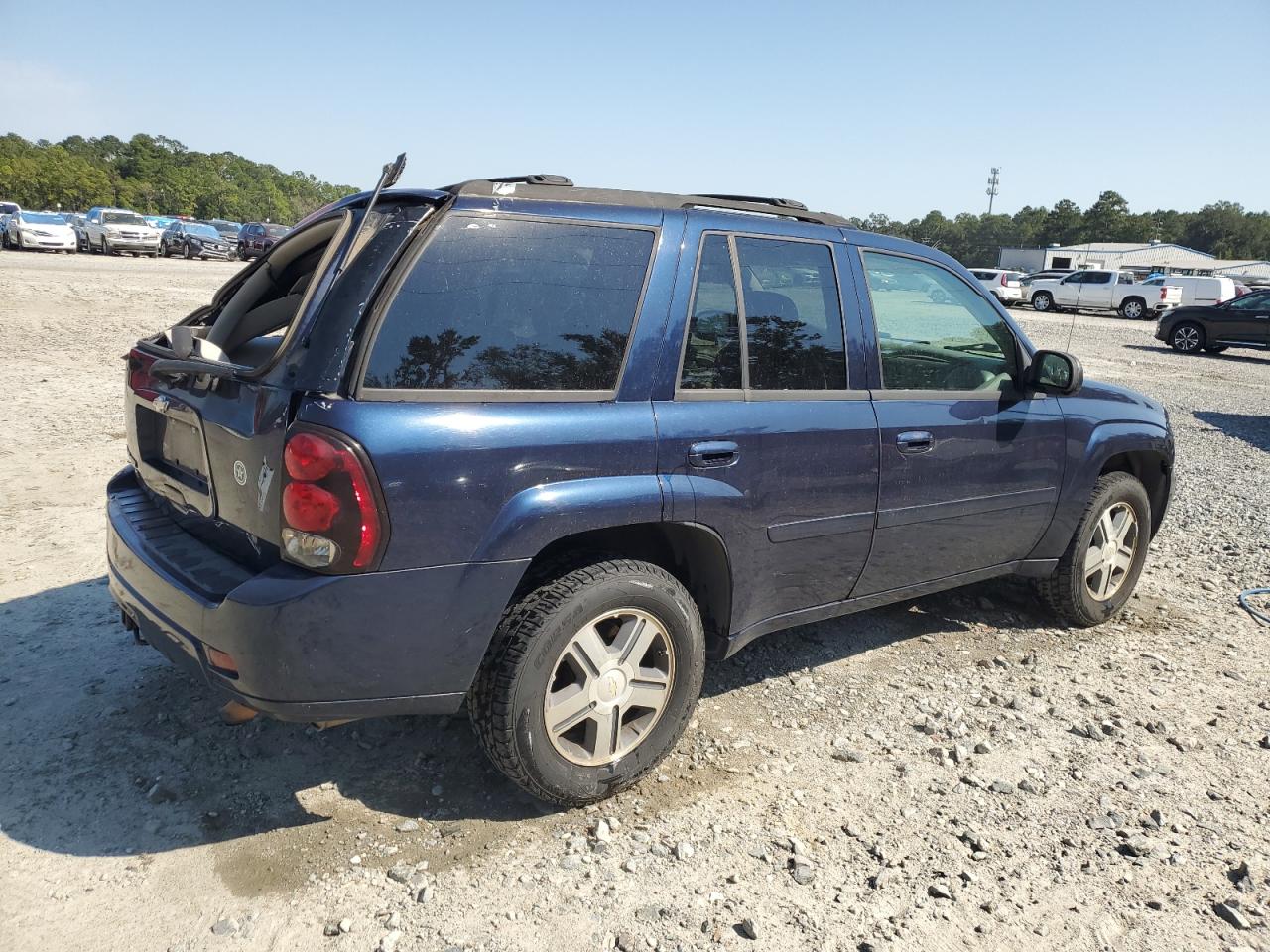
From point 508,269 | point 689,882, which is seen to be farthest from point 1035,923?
point 508,269

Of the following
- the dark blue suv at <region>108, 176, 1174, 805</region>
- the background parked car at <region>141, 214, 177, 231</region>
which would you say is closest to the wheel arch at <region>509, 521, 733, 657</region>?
the dark blue suv at <region>108, 176, 1174, 805</region>

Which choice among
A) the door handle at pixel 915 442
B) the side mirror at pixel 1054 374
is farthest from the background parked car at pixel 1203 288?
the door handle at pixel 915 442

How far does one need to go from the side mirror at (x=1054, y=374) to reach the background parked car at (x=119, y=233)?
3507 centimetres

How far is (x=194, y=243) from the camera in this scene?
34031 millimetres

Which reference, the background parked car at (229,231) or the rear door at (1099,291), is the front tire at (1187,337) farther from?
the background parked car at (229,231)

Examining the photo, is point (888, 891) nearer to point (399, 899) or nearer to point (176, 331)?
point (399, 899)

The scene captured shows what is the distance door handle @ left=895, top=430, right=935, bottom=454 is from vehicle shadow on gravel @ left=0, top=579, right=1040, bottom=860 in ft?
3.94

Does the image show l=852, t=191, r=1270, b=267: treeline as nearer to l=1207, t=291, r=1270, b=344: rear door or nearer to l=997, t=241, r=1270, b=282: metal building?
l=997, t=241, r=1270, b=282: metal building

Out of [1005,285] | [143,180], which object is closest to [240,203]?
[143,180]

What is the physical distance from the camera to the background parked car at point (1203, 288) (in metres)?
31.3

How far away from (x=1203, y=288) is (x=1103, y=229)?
242 feet

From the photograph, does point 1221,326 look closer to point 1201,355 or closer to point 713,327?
point 1201,355

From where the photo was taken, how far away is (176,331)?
312 centimetres

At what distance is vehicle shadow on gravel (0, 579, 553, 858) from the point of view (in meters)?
2.79
